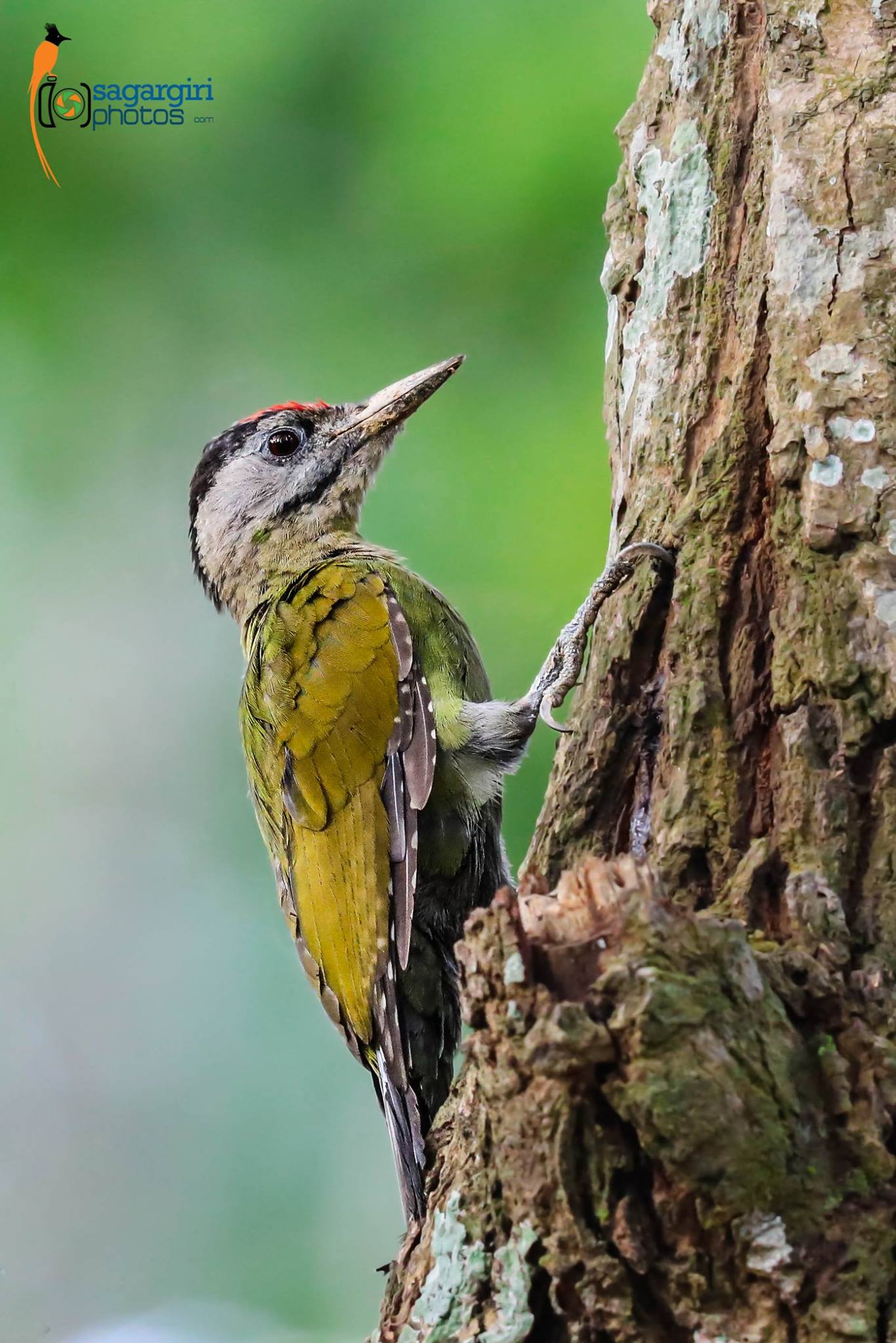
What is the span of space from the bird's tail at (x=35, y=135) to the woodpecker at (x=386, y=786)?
1.95 meters

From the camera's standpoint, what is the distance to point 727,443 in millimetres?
2244

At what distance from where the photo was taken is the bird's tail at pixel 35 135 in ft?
14.9

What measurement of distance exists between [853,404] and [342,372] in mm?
3067

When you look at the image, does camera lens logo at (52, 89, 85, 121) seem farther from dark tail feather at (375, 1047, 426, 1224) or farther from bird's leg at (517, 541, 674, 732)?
dark tail feather at (375, 1047, 426, 1224)

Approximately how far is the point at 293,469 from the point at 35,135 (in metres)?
1.65

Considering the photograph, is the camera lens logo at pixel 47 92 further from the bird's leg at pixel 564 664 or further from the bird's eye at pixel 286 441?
the bird's leg at pixel 564 664

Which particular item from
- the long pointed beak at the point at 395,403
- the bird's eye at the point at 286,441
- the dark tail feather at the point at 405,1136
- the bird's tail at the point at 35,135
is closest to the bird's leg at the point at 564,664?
Answer: the dark tail feather at the point at 405,1136

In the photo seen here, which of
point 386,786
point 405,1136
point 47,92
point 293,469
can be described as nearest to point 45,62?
point 47,92

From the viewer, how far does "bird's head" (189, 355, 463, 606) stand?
4.29 m

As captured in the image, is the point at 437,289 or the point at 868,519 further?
the point at 437,289

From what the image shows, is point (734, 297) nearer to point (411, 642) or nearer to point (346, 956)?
point (411, 642)

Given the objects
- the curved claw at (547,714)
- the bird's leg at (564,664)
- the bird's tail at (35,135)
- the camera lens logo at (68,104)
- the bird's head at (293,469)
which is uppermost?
the camera lens logo at (68,104)

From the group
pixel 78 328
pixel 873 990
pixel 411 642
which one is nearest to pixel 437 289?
pixel 78 328

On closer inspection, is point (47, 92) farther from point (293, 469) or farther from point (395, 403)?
point (395, 403)
